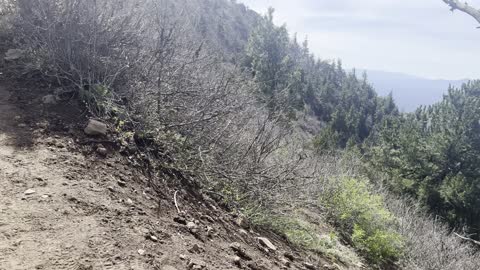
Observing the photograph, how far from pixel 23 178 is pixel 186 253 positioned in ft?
4.13

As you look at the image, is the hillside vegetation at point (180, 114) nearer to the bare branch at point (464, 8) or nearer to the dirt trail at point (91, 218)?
the dirt trail at point (91, 218)

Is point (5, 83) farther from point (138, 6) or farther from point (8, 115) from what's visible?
point (138, 6)

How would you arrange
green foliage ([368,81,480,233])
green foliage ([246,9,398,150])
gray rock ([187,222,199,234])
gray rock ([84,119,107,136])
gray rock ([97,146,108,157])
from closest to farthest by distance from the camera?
gray rock ([187,222,199,234]), gray rock ([97,146,108,157]), gray rock ([84,119,107,136]), green foliage ([368,81,480,233]), green foliage ([246,9,398,150])

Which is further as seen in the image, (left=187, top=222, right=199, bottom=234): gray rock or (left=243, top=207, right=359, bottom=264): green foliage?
(left=243, top=207, right=359, bottom=264): green foliage

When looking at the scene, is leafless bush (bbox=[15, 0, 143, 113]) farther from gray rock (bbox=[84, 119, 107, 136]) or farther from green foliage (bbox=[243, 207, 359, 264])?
green foliage (bbox=[243, 207, 359, 264])

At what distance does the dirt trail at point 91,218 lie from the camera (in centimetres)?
227

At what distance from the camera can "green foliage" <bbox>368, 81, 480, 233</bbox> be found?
20.0 meters

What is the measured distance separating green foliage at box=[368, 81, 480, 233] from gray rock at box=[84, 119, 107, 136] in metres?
19.8

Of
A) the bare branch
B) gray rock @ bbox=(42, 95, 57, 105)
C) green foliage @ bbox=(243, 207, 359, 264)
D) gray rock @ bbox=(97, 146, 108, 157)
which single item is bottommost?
green foliage @ bbox=(243, 207, 359, 264)

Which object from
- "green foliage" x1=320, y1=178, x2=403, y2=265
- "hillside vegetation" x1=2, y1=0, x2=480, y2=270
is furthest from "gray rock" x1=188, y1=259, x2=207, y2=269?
"green foliage" x1=320, y1=178, x2=403, y2=265

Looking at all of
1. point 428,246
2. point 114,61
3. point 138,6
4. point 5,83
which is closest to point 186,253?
point 114,61

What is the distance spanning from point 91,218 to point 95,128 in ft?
3.89

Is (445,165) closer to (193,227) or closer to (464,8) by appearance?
(464,8)

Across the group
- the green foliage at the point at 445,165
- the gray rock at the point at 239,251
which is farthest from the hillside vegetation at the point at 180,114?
the green foliage at the point at 445,165
